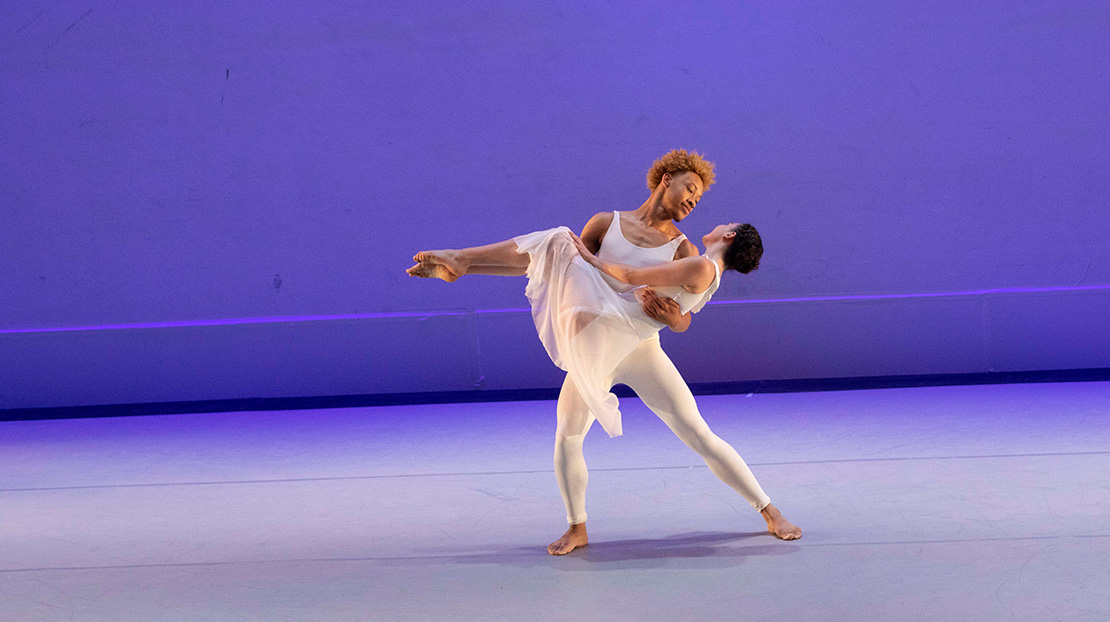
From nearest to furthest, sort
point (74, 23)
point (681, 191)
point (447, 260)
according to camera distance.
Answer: point (447, 260) → point (681, 191) → point (74, 23)

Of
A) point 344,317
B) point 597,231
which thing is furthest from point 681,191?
point 344,317

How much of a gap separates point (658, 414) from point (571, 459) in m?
0.33

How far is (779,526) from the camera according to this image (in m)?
3.21

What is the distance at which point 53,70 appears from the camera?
6.23m

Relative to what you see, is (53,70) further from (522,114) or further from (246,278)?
(522,114)

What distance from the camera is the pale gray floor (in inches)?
109

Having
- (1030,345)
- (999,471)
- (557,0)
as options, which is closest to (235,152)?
(557,0)

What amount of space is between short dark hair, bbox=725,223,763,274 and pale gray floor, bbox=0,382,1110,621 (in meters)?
0.94

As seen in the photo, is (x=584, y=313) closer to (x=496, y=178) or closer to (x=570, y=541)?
(x=570, y=541)

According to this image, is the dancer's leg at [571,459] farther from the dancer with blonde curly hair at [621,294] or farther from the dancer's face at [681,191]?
the dancer's face at [681,191]

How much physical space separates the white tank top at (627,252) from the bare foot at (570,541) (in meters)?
0.84

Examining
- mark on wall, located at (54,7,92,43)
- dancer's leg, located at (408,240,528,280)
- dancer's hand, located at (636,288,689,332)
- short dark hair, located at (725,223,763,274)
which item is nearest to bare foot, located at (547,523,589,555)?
dancer's hand, located at (636,288,689,332)

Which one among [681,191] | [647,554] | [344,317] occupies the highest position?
[681,191]

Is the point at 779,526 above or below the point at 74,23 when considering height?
below
